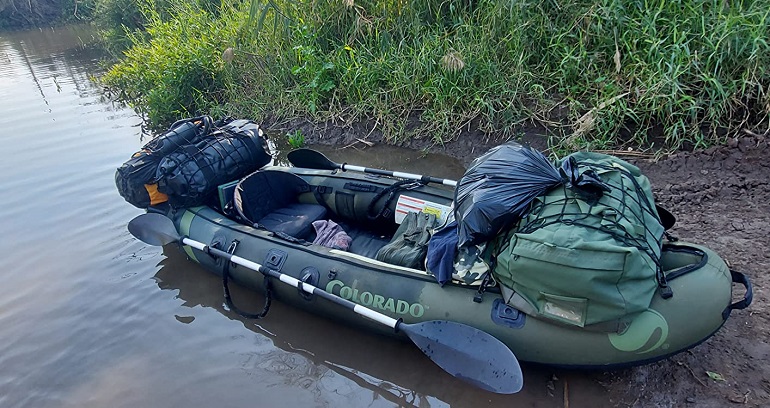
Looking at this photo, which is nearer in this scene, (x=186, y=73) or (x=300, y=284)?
(x=300, y=284)

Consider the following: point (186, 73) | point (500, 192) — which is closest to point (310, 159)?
point (500, 192)

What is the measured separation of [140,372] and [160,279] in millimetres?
1027

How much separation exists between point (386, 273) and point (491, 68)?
2.89m

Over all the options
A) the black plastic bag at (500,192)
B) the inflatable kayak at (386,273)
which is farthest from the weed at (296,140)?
the black plastic bag at (500,192)

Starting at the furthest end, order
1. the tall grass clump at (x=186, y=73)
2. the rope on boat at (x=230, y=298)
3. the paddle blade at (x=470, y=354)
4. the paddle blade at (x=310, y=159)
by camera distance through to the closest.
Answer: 1. the tall grass clump at (x=186, y=73)
2. the paddle blade at (x=310, y=159)
3. the rope on boat at (x=230, y=298)
4. the paddle blade at (x=470, y=354)

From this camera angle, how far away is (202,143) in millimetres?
3750

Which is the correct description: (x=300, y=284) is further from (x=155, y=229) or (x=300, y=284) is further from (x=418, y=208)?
(x=155, y=229)

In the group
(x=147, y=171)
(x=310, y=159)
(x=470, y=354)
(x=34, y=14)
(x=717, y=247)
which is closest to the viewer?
(x=470, y=354)

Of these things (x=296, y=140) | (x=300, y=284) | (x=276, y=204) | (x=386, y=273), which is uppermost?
(x=386, y=273)

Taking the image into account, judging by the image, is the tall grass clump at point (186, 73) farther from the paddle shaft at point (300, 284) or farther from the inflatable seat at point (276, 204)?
the paddle shaft at point (300, 284)

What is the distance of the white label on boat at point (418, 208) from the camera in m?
3.30

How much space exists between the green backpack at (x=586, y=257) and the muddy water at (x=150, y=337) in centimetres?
57

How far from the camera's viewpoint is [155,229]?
11.5 feet

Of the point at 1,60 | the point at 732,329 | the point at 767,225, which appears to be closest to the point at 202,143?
the point at 732,329
